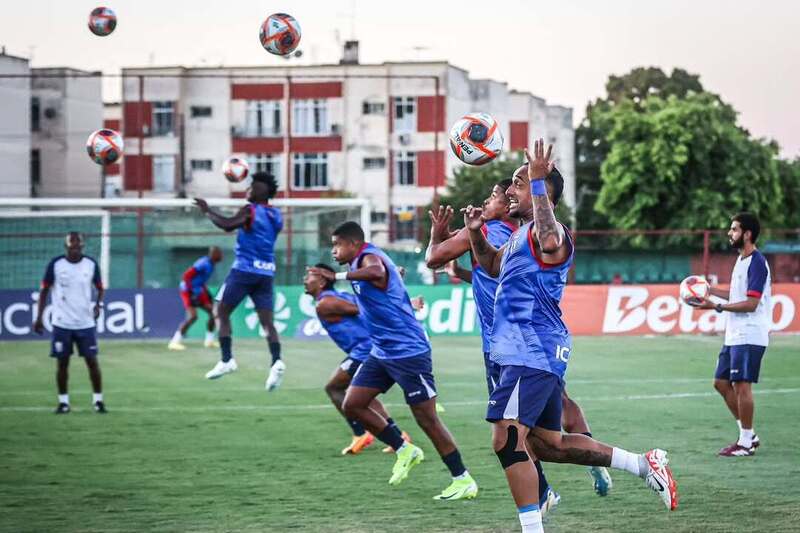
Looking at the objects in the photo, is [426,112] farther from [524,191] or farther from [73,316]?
[524,191]

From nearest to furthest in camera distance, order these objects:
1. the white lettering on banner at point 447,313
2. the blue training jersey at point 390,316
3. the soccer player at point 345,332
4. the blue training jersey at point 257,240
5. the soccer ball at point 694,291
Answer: the blue training jersey at point 390,316
the soccer ball at point 694,291
the soccer player at point 345,332
the blue training jersey at point 257,240
the white lettering on banner at point 447,313

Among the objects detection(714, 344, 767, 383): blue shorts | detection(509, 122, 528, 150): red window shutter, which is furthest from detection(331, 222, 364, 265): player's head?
detection(509, 122, 528, 150): red window shutter

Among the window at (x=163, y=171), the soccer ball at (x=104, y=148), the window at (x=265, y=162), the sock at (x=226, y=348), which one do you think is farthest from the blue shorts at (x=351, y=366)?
the window at (x=163, y=171)

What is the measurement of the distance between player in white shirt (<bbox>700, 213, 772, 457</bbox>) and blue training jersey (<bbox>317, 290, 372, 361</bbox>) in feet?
10.6

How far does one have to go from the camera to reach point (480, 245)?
8625 millimetres

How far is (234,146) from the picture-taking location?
6694cm

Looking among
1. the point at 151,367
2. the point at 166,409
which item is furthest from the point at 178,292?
the point at 166,409

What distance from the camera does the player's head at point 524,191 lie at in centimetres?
801

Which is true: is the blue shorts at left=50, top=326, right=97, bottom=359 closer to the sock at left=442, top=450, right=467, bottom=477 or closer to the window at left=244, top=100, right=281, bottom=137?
the sock at left=442, top=450, right=467, bottom=477

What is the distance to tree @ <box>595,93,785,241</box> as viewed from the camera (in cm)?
6122

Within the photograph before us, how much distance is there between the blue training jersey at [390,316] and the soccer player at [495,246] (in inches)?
36.1

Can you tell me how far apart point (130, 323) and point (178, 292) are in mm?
1304

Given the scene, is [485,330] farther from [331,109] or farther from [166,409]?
[331,109]

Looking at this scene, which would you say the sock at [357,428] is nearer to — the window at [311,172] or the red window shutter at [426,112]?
the red window shutter at [426,112]
